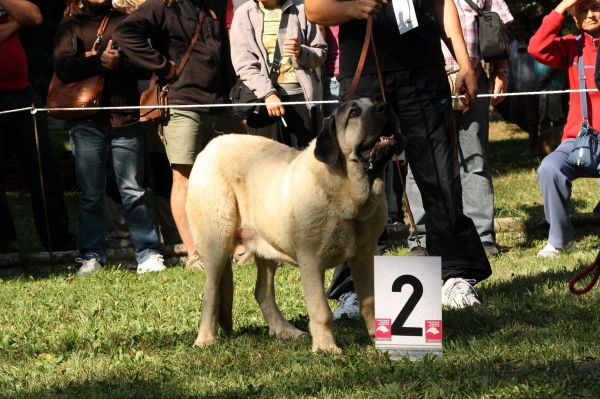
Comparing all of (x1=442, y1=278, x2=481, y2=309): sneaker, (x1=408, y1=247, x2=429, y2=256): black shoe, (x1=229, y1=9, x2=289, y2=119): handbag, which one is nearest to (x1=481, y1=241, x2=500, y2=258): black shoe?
(x1=408, y1=247, x2=429, y2=256): black shoe

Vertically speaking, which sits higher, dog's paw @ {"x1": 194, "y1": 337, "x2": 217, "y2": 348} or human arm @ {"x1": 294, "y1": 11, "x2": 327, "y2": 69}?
human arm @ {"x1": 294, "y1": 11, "x2": 327, "y2": 69}

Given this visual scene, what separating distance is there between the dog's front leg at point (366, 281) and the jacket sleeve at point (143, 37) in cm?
373

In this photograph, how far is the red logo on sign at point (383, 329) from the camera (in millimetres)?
5086

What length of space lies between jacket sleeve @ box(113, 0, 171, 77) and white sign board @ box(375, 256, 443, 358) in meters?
4.13

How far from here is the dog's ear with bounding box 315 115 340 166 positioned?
5.12 meters

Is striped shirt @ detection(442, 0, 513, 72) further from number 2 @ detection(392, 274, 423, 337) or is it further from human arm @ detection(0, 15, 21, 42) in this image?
human arm @ detection(0, 15, 21, 42)

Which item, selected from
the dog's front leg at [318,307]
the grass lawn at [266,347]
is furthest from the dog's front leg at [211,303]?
the dog's front leg at [318,307]

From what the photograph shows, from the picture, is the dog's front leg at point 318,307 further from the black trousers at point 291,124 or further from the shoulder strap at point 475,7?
the shoulder strap at point 475,7

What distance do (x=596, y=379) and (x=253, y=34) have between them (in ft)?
16.5

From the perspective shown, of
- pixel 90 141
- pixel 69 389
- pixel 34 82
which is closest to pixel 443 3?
pixel 69 389

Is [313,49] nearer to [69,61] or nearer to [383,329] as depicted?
[69,61]

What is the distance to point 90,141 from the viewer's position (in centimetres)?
895

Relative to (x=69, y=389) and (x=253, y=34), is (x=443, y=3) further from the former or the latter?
(x=69, y=389)

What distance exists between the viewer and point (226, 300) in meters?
6.04
